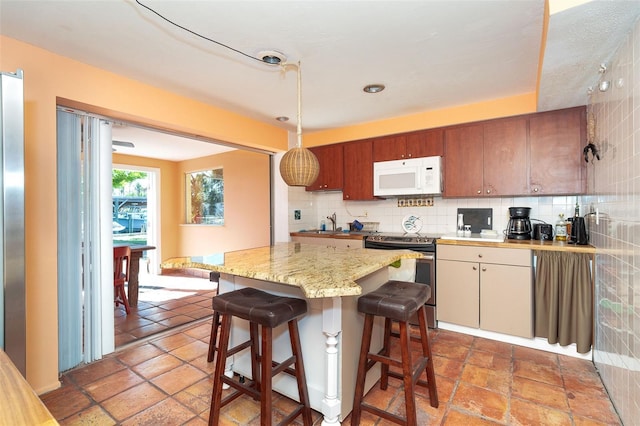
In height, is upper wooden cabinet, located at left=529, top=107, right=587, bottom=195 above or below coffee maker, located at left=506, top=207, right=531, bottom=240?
above

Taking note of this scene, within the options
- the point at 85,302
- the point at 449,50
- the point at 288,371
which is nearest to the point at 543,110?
the point at 449,50

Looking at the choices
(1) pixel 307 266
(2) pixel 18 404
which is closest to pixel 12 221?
(2) pixel 18 404

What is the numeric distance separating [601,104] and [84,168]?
383 centimetres

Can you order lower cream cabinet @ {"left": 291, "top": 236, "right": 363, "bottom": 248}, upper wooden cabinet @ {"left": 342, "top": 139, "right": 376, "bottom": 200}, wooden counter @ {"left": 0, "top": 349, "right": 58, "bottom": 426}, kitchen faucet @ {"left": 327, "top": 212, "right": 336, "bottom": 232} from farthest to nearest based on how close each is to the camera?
kitchen faucet @ {"left": 327, "top": 212, "right": 336, "bottom": 232}, upper wooden cabinet @ {"left": 342, "top": 139, "right": 376, "bottom": 200}, lower cream cabinet @ {"left": 291, "top": 236, "right": 363, "bottom": 248}, wooden counter @ {"left": 0, "top": 349, "right": 58, "bottom": 426}

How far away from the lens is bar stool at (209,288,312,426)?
150 centimetres

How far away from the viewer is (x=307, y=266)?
172 cm

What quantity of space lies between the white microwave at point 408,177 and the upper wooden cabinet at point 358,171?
0.10 metres

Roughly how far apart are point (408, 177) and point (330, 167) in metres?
1.11

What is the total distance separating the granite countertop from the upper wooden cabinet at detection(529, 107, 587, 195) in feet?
5.45

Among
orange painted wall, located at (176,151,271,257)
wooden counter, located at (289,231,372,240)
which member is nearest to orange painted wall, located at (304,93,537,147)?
orange painted wall, located at (176,151,271,257)

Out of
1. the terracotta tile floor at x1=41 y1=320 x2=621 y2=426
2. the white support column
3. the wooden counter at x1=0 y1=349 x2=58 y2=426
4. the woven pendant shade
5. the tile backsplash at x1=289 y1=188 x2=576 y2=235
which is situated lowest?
the terracotta tile floor at x1=41 y1=320 x2=621 y2=426

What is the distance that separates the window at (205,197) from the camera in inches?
214

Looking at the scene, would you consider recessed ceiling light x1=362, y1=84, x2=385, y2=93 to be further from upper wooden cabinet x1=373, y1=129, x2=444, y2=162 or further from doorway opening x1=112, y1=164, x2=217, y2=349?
doorway opening x1=112, y1=164, x2=217, y2=349

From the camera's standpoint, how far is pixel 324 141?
4297 millimetres
